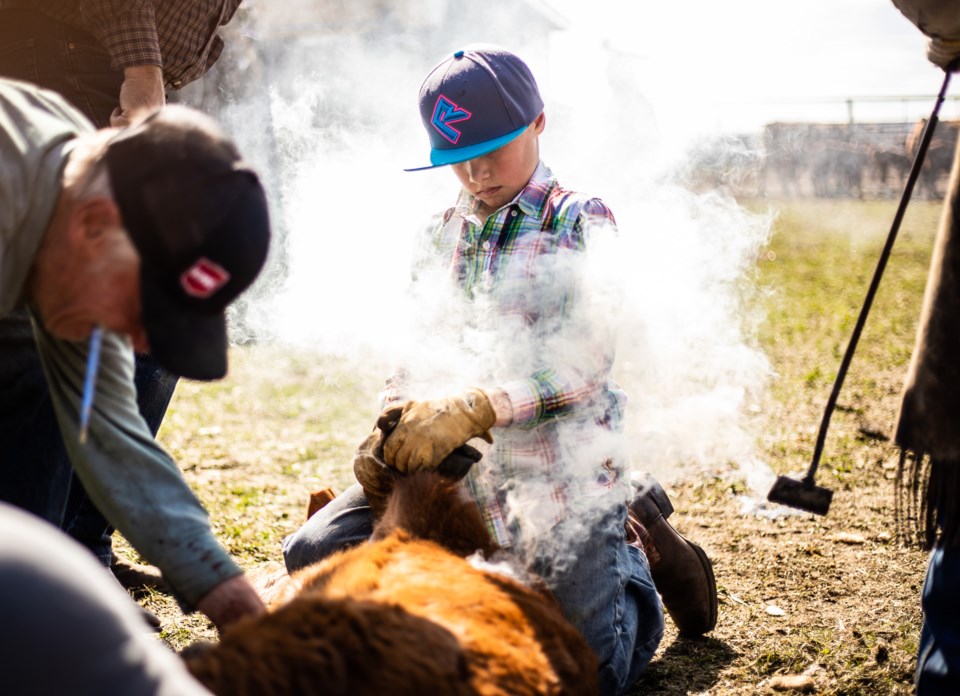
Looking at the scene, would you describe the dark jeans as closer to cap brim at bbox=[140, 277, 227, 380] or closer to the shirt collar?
cap brim at bbox=[140, 277, 227, 380]

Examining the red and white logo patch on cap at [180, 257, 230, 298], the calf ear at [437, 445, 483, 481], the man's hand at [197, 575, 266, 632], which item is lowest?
the man's hand at [197, 575, 266, 632]

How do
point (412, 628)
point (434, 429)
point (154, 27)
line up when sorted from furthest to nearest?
1. point (154, 27)
2. point (434, 429)
3. point (412, 628)

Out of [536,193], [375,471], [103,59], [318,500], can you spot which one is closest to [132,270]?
[375,471]

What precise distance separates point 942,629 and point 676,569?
3.29 feet

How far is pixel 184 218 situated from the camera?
1551 millimetres

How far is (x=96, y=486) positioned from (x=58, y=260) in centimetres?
50

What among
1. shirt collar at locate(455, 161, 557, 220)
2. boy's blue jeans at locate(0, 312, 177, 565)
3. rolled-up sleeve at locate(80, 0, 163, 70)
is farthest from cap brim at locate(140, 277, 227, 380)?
rolled-up sleeve at locate(80, 0, 163, 70)

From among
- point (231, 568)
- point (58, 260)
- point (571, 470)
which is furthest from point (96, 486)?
point (571, 470)

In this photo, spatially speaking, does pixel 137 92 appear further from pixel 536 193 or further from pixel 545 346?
pixel 545 346

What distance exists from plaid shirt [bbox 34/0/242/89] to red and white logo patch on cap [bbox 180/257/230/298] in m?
1.72

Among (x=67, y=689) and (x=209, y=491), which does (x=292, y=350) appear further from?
(x=67, y=689)

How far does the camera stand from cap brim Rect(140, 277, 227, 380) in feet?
5.28

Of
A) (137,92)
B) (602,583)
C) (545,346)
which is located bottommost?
(602,583)

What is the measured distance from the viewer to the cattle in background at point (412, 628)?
1.41m
